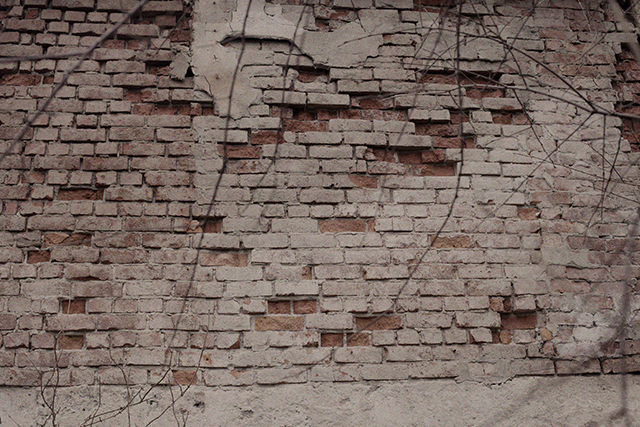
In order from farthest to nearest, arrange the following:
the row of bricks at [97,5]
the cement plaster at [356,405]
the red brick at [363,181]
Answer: the row of bricks at [97,5], the red brick at [363,181], the cement plaster at [356,405]

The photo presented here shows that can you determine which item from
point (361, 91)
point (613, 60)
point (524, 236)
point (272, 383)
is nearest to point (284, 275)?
point (272, 383)

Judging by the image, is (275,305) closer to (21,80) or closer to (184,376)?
(184,376)

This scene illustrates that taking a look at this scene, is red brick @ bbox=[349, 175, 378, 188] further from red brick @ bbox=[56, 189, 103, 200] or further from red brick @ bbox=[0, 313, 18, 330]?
red brick @ bbox=[0, 313, 18, 330]

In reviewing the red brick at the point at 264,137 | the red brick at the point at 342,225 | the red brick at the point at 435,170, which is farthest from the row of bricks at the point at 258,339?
the red brick at the point at 264,137

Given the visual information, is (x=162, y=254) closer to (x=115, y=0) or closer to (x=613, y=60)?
(x=115, y=0)

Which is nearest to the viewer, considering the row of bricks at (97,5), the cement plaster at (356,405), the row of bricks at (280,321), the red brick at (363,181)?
the cement plaster at (356,405)

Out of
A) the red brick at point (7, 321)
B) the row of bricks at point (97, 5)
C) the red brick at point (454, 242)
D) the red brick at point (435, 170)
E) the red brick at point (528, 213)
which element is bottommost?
the red brick at point (7, 321)

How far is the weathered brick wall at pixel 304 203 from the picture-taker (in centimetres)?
247

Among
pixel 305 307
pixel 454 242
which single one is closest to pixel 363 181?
pixel 454 242

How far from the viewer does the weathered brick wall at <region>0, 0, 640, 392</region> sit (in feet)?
8.11

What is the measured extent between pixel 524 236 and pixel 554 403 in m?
0.78

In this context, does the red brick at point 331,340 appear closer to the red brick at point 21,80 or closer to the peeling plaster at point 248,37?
the peeling plaster at point 248,37

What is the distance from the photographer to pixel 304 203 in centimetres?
266

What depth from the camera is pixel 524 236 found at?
271cm
